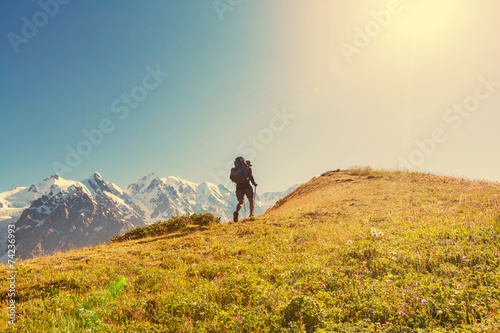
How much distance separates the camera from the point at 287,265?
641cm

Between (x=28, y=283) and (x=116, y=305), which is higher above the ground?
(x=28, y=283)

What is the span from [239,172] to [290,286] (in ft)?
41.9

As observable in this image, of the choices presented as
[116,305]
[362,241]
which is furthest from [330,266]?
[116,305]

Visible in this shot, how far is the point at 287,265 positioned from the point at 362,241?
2.94 meters

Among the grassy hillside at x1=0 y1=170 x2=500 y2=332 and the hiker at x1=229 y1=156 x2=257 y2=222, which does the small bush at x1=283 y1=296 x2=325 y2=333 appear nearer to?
the grassy hillside at x1=0 y1=170 x2=500 y2=332

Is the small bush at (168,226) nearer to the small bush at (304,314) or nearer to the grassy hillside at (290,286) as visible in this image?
the grassy hillside at (290,286)

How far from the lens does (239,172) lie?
1759 cm

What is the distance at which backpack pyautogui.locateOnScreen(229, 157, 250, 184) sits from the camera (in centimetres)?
1755

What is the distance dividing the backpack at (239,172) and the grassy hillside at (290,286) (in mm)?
8603

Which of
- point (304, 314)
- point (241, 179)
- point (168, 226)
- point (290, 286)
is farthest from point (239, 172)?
point (304, 314)

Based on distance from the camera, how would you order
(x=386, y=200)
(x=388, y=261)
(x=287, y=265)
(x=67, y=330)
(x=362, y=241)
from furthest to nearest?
1. (x=386, y=200)
2. (x=362, y=241)
3. (x=287, y=265)
4. (x=388, y=261)
5. (x=67, y=330)

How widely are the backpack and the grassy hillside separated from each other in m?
8.60

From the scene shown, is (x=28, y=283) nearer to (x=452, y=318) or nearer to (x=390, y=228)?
(x=452, y=318)

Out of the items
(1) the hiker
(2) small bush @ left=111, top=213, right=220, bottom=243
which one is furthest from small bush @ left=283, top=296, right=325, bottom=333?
(1) the hiker
